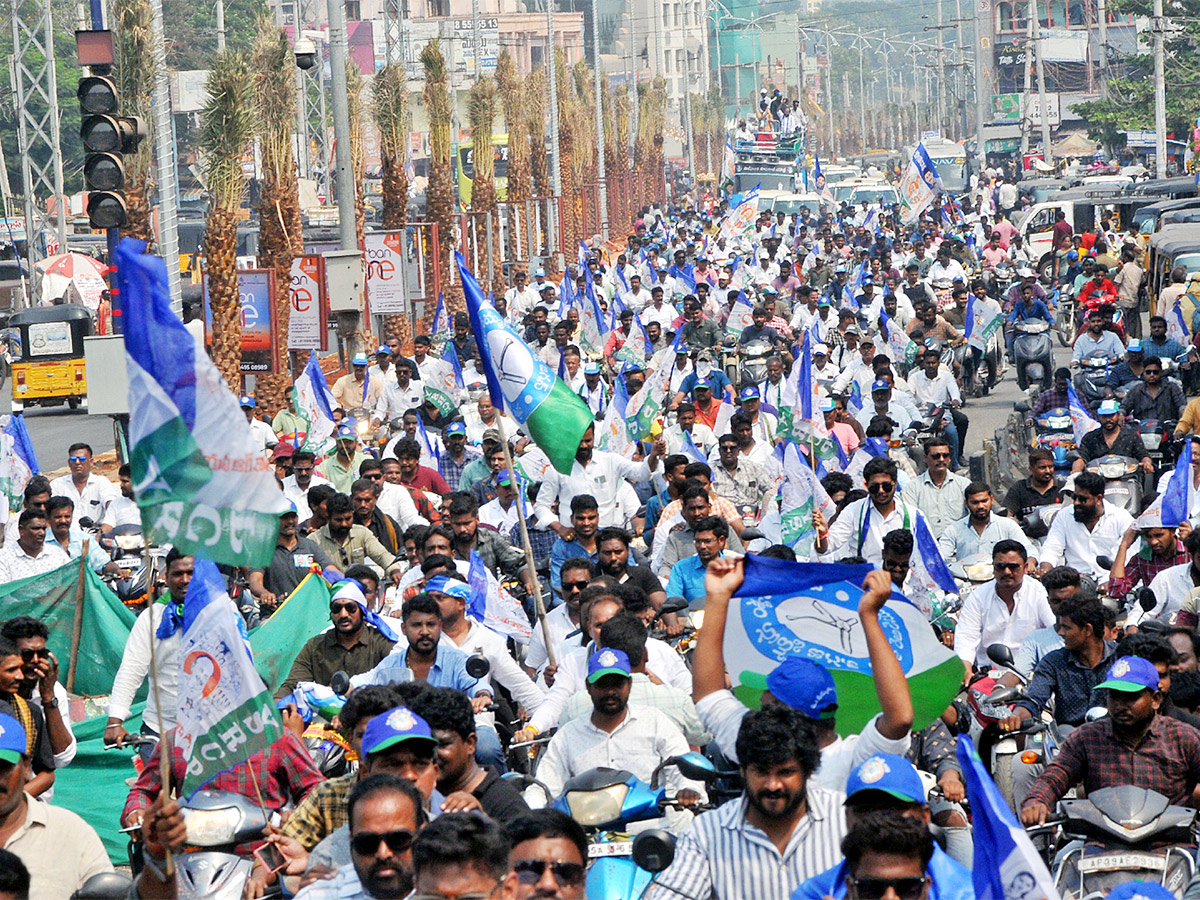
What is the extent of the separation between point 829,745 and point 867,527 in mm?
5154

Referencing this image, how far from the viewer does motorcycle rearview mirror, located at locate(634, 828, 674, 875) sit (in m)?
5.58

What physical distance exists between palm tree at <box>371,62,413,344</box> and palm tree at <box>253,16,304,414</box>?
4324 mm

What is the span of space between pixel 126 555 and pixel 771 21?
162 meters

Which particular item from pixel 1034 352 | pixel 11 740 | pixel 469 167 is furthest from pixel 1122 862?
pixel 469 167

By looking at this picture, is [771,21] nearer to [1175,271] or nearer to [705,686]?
[1175,271]

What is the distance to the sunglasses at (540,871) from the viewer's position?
5.25 m

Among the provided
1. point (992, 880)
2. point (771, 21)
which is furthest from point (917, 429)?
point (771, 21)

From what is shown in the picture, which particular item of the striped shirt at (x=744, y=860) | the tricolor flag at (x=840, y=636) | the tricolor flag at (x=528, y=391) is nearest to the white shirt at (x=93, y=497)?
the tricolor flag at (x=528, y=391)

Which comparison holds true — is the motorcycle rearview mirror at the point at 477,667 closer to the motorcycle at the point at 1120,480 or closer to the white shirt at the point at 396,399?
the motorcycle at the point at 1120,480

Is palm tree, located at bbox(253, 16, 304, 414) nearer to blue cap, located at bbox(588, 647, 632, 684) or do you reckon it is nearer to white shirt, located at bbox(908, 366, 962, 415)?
white shirt, located at bbox(908, 366, 962, 415)

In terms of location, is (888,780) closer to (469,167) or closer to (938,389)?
(938,389)

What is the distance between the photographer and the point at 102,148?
40.9 ft

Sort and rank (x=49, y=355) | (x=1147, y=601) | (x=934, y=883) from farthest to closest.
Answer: (x=49, y=355) → (x=1147, y=601) → (x=934, y=883)

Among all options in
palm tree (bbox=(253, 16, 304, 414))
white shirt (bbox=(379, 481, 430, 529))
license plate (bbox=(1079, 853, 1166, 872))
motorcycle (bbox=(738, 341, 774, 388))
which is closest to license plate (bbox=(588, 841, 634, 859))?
license plate (bbox=(1079, 853, 1166, 872))
